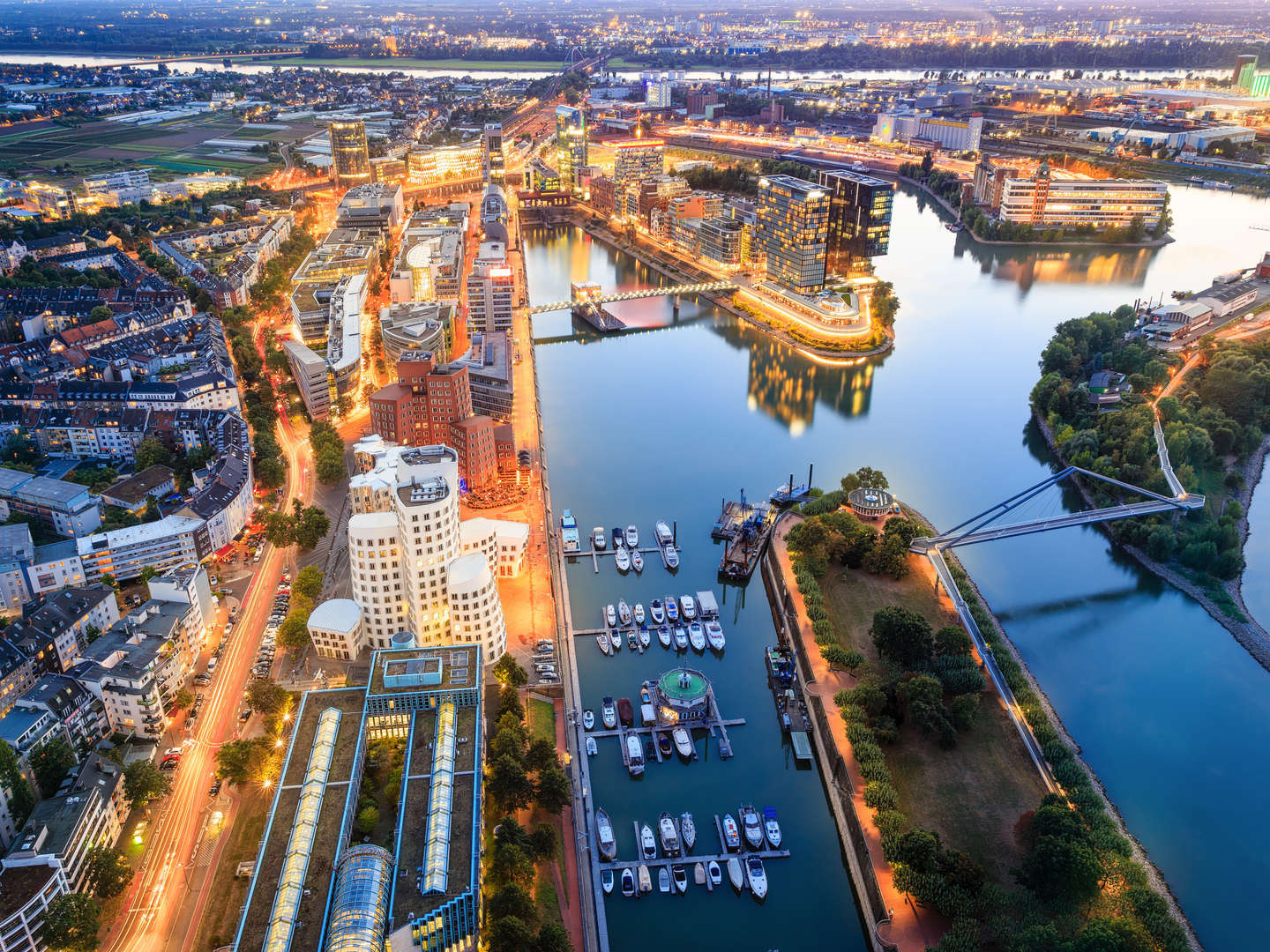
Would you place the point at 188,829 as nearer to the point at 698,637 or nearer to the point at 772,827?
the point at 772,827

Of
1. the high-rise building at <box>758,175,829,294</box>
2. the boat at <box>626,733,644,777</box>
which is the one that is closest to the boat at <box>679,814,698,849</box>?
the boat at <box>626,733,644,777</box>

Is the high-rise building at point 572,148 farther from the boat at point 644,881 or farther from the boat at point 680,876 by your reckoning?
the boat at point 644,881

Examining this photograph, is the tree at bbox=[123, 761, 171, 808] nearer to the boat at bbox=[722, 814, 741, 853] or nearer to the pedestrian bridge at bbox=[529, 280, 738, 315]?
the boat at bbox=[722, 814, 741, 853]

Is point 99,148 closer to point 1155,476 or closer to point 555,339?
point 555,339

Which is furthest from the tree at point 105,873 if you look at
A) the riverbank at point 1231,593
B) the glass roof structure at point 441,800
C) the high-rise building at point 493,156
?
the high-rise building at point 493,156

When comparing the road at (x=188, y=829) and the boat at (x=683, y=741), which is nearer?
the road at (x=188, y=829)

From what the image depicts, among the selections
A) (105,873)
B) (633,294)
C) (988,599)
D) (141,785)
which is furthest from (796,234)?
(105,873)
